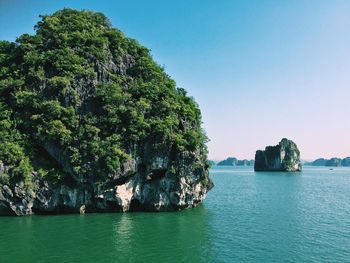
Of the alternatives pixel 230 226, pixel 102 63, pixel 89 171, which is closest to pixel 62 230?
pixel 89 171

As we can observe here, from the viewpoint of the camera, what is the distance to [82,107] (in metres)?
33.3

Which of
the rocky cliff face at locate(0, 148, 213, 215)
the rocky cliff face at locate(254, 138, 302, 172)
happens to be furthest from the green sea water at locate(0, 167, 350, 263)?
the rocky cliff face at locate(254, 138, 302, 172)

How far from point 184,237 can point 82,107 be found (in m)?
17.6

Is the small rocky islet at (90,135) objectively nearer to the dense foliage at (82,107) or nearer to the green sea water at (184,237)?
the dense foliage at (82,107)

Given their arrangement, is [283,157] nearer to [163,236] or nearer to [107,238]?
[163,236]

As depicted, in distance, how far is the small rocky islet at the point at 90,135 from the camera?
30250mm

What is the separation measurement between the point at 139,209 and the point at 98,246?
39.7 ft

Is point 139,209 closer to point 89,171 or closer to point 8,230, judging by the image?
point 89,171

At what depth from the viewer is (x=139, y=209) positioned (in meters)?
32.9

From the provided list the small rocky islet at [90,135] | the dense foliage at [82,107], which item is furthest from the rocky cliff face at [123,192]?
the dense foliage at [82,107]

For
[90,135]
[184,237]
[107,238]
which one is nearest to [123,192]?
[90,135]

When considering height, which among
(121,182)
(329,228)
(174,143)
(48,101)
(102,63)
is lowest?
(329,228)

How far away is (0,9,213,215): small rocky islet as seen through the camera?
30250 mm

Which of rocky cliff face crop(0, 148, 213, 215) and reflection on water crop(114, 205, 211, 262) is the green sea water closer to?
reflection on water crop(114, 205, 211, 262)
